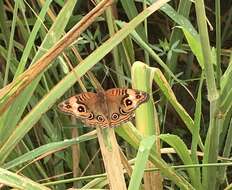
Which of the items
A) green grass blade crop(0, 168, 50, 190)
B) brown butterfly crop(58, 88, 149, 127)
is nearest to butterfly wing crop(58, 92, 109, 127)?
brown butterfly crop(58, 88, 149, 127)

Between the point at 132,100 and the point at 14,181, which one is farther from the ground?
the point at 132,100

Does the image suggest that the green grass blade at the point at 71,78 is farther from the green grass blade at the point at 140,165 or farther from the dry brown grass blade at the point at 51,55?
the green grass blade at the point at 140,165

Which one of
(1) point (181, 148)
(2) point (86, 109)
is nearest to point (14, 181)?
(2) point (86, 109)

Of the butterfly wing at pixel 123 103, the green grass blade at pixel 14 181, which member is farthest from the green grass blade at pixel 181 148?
the green grass blade at pixel 14 181

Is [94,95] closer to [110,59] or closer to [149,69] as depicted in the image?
[149,69]

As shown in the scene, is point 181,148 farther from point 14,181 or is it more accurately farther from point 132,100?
point 14,181

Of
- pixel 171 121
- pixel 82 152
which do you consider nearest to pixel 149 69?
pixel 82 152
